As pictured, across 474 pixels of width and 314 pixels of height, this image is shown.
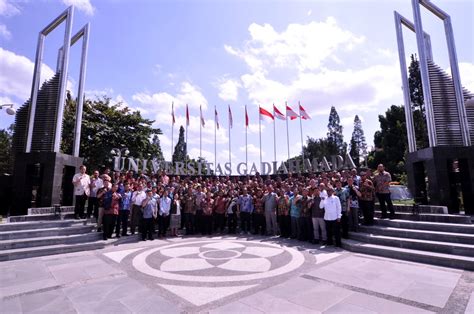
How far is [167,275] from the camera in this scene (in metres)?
6.00

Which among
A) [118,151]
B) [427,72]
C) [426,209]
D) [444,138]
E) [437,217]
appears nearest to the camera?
[437,217]

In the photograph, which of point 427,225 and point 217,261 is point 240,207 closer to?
point 217,261

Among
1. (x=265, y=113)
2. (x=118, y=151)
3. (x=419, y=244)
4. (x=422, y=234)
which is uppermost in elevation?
(x=265, y=113)

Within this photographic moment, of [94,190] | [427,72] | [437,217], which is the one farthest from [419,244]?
[94,190]

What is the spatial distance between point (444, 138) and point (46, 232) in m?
15.7

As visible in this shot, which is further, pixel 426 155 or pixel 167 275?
pixel 426 155

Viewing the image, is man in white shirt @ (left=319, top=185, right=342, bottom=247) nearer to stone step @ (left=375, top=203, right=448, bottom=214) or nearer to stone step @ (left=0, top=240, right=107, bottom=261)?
stone step @ (left=375, top=203, right=448, bottom=214)

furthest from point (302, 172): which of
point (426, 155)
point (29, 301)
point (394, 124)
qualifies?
point (394, 124)

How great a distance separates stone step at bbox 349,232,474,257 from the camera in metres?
6.57

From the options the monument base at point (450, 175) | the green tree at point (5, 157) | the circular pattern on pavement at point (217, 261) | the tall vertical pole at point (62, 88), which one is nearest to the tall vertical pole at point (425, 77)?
the monument base at point (450, 175)

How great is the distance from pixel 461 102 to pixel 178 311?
13.8m

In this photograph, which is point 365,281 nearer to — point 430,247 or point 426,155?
point 430,247

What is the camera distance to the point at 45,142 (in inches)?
495

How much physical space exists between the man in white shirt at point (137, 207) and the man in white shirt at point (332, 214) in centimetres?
699
